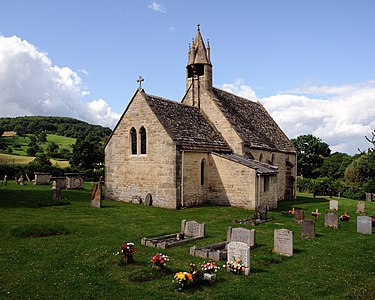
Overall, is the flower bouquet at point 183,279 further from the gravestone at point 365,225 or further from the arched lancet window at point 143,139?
the arched lancet window at point 143,139

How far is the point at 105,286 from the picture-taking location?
35.0 ft

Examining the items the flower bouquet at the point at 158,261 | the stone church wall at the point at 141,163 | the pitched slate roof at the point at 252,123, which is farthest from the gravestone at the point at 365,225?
the flower bouquet at the point at 158,261

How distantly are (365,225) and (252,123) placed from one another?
65.9 feet

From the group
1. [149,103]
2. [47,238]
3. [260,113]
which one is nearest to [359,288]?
[47,238]

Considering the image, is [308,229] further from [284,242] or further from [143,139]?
[143,139]

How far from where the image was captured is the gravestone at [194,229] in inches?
685

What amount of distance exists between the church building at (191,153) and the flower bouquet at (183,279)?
1616cm

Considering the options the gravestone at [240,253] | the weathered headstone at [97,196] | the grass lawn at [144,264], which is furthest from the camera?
the weathered headstone at [97,196]

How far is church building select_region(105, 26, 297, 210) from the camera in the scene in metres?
27.8

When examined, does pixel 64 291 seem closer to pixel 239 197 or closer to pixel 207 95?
pixel 239 197

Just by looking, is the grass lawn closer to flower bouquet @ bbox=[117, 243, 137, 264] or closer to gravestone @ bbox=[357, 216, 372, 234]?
flower bouquet @ bbox=[117, 243, 137, 264]

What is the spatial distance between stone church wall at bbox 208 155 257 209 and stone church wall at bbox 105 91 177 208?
4298 millimetres

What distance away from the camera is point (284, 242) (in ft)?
49.0

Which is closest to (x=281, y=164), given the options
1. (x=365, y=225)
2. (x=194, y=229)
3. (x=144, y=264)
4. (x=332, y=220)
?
(x=332, y=220)
